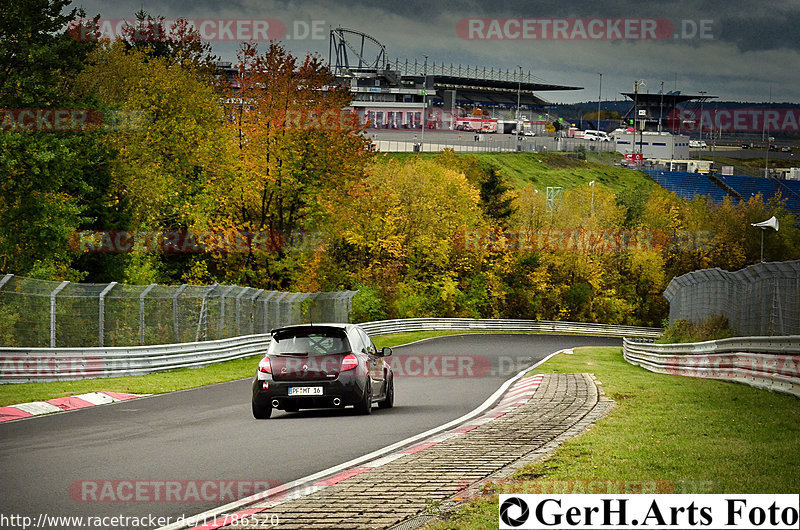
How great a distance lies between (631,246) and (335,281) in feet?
161

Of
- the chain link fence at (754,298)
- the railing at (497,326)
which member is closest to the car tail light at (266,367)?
the chain link fence at (754,298)

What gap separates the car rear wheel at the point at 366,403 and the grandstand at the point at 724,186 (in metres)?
132

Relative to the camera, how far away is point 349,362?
15633 mm

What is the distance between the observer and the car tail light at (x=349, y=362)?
15594 millimetres

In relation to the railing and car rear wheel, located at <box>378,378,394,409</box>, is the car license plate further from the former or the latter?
the railing

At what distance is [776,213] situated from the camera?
109 m

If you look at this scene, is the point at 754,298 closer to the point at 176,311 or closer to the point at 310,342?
the point at 310,342

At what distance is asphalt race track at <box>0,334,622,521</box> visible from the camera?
879 cm

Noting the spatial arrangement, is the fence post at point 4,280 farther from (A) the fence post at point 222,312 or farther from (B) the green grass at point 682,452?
(B) the green grass at point 682,452

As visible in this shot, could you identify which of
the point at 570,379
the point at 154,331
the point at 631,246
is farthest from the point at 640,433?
the point at 631,246

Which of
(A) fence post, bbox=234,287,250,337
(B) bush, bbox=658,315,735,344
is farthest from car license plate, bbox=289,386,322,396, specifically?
(A) fence post, bbox=234,287,250,337

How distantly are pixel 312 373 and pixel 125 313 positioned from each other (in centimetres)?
1069

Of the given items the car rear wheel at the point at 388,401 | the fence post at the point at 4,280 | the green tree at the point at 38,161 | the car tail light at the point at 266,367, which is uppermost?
the green tree at the point at 38,161

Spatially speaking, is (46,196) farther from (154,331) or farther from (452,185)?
(452,185)
